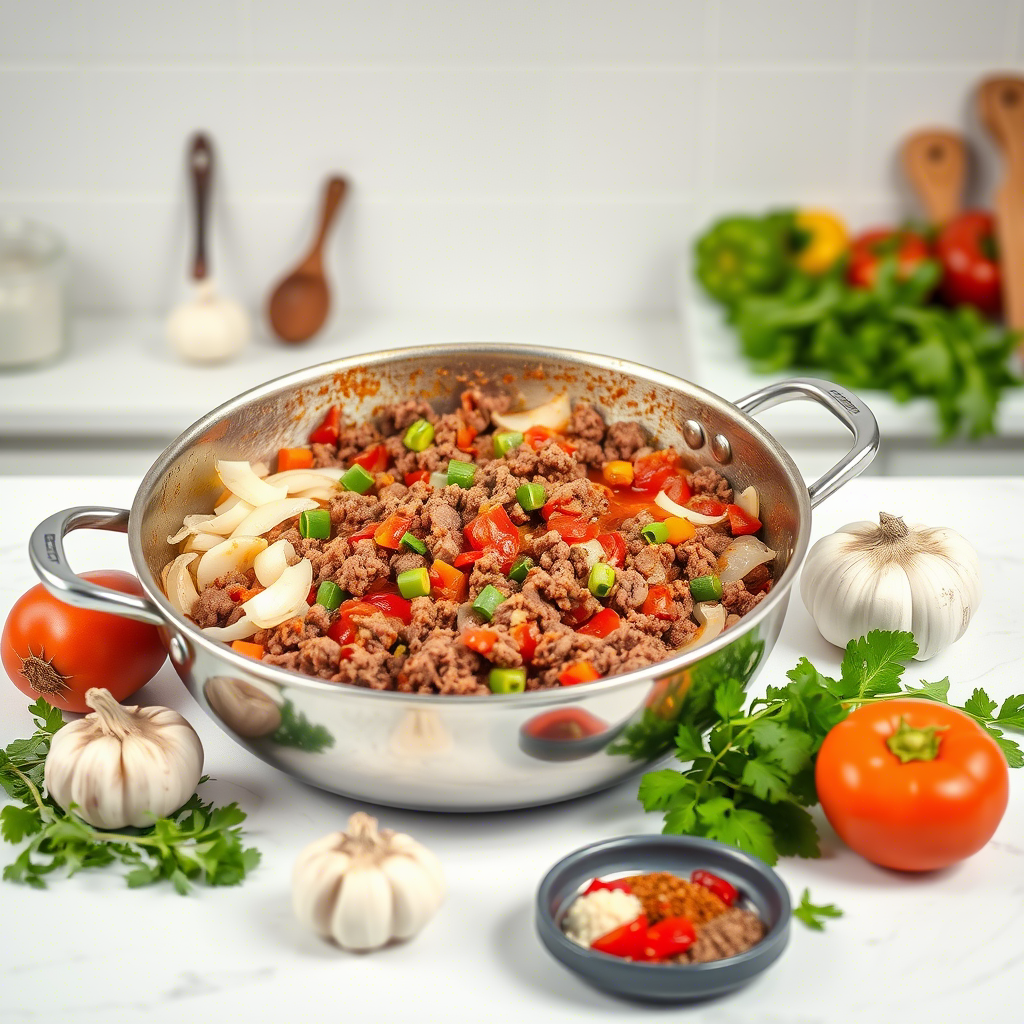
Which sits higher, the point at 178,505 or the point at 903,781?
the point at 178,505

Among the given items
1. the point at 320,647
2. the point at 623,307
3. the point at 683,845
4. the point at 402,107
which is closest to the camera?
the point at 683,845

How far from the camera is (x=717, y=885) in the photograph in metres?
1.38

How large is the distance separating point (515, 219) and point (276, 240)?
0.79 metres

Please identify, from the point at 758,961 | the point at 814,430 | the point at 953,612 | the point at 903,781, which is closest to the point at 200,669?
the point at 758,961

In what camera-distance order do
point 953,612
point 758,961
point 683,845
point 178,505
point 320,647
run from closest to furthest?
point 758,961, point 683,845, point 320,647, point 953,612, point 178,505

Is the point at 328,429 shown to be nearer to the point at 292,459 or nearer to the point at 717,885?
the point at 292,459

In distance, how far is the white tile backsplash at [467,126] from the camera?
378 cm

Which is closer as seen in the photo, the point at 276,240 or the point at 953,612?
the point at 953,612

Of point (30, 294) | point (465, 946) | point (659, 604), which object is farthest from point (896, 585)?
point (30, 294)

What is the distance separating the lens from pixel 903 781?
1.42 meters

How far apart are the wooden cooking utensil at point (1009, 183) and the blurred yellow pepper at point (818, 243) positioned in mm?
475

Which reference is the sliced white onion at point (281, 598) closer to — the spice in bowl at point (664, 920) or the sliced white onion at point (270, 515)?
the sliced white onion at point (270, 515)

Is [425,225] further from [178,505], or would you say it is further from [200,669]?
[200,669]

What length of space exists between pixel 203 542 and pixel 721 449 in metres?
0.90
